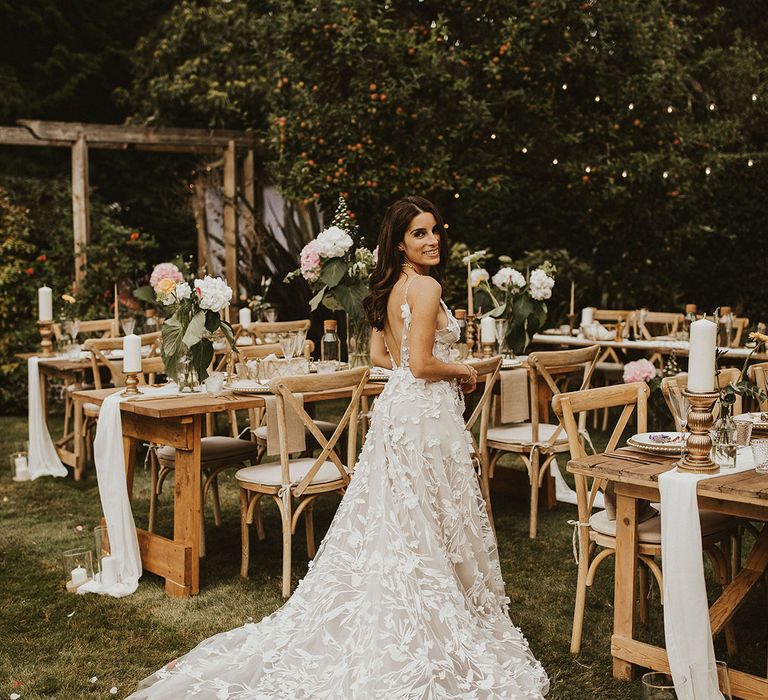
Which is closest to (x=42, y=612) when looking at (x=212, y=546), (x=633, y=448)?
(x=212, y=546)

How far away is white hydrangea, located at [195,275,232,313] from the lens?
177 inches

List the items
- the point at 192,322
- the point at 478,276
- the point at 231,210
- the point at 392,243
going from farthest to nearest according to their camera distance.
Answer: the point at 231,210 < the point at 478,276 < the point at 192,322 < the point at 392,243

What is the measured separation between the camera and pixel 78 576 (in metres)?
4.41

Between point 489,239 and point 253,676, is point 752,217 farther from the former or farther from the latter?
point 253,676

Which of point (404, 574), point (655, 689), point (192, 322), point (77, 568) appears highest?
point (192, 322)

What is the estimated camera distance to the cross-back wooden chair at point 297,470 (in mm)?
4156

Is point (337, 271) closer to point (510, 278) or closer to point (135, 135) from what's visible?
point (510, 278)

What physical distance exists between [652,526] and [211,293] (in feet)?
7.67

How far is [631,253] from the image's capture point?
400 inches

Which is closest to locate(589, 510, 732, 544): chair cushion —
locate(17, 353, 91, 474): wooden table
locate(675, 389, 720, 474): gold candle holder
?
locate(675, 389, 720, 474): gold candle holder

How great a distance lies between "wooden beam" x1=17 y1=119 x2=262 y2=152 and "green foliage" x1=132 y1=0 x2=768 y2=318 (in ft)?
2.18

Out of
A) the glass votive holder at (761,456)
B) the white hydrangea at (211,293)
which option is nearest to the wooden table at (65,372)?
the white hydrangea at (211,293)

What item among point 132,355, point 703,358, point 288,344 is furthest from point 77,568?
point 703,358

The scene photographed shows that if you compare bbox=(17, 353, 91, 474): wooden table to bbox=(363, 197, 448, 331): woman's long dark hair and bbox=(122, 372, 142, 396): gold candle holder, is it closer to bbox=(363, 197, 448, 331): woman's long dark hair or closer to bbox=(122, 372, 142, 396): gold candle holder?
bbox=(122, 372, 142, 396): gold candle holder
